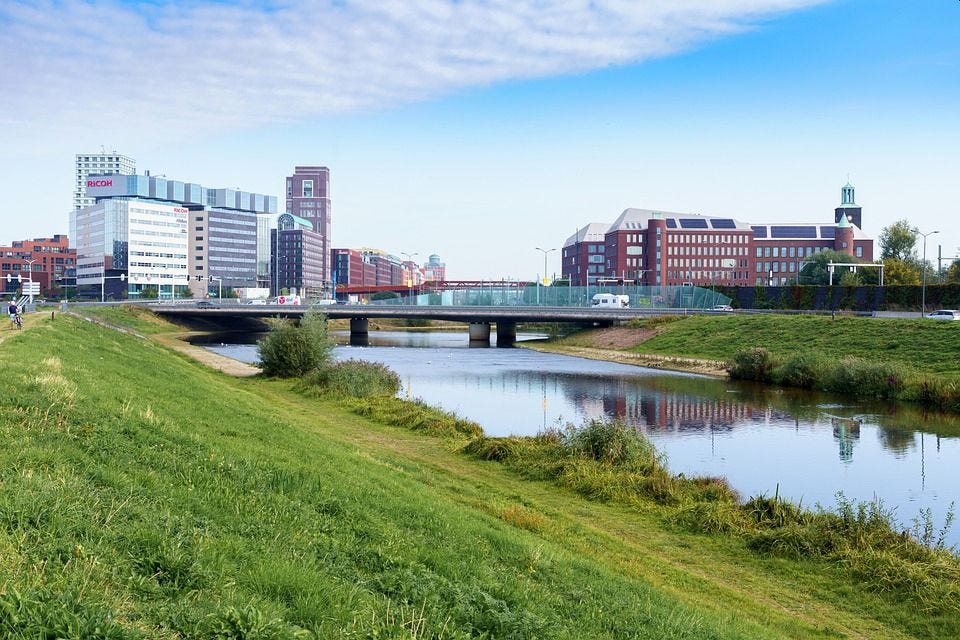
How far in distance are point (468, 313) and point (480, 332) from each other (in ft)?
52.2

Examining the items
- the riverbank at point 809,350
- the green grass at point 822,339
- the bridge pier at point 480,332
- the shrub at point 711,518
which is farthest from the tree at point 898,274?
the shrub at point 711,518

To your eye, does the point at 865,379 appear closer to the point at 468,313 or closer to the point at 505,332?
the point at 468,313

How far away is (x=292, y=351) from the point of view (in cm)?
5259

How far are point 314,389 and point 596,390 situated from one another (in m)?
19.1

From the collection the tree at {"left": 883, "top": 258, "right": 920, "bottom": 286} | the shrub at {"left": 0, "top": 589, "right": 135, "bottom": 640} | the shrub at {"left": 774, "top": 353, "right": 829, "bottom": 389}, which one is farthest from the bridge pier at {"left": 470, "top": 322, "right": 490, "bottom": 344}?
the shrub at {"left": 0, "top": 589, "right": 135, "bottom": 640}

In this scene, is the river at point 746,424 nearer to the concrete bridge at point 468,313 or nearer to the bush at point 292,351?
the bush at point 292,351

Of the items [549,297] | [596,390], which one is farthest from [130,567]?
[549,297]

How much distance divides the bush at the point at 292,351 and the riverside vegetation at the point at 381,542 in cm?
2696

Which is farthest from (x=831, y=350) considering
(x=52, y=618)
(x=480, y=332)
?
(x=52, y=618)

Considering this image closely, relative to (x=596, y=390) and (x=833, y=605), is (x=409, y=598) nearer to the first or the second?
(x=833, y=605)

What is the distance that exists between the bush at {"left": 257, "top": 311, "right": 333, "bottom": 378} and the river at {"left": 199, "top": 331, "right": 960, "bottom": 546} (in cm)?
610

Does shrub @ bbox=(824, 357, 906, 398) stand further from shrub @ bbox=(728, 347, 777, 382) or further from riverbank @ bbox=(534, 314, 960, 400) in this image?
shrub @ bbox=(728, 347, 777, 382)

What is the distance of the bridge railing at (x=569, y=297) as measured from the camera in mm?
Answer: 121188

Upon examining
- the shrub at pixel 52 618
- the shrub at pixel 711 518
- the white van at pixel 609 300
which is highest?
the white van at pixel 609 300
